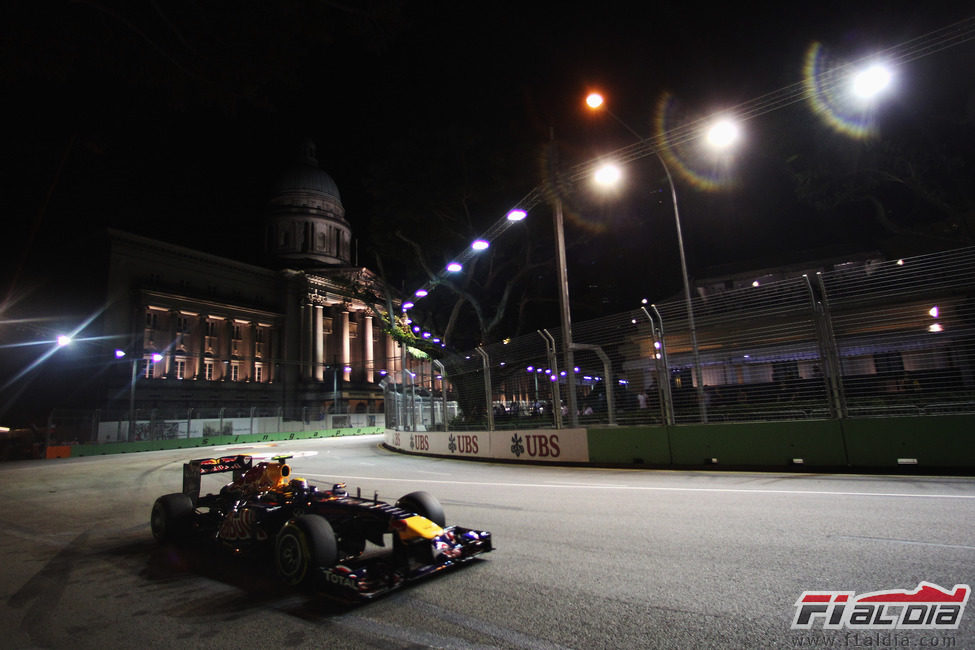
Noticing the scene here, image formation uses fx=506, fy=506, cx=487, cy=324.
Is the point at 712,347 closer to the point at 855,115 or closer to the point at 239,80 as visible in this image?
the point at 239,80

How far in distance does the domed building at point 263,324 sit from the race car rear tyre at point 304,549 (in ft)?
113

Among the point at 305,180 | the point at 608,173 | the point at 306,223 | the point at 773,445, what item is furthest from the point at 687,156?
the point at 305,180

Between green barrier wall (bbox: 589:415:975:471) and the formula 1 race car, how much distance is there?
27.0 feet

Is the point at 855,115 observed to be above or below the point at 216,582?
above

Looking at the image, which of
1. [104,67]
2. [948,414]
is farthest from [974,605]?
[104,67]

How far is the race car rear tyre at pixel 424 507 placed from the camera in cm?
439

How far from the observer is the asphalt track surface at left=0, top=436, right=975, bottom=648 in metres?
2.90

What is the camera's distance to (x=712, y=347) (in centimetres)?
1135

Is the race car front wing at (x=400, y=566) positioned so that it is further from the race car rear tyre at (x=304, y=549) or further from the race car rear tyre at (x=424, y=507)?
the race car rear tyre at (x=424, y=507)

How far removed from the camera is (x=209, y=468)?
581cm

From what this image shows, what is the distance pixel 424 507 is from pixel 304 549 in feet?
3.41

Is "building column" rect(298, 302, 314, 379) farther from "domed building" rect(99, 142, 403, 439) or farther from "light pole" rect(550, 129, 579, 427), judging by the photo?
"light pole" rect(550, 129, 579, 427)

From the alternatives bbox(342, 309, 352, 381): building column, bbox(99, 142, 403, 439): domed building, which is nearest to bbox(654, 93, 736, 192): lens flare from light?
bbox(99, 142, 403, 439): domed building

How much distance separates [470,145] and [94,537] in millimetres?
20538
